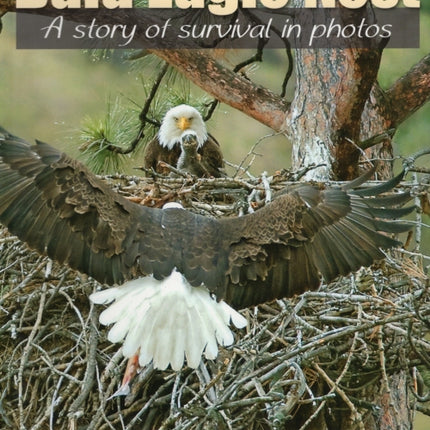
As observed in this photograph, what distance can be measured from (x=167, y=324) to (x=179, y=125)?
223cm

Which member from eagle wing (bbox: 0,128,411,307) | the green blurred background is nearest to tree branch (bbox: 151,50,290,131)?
eagle wing (bbox: 0,128,411,307)

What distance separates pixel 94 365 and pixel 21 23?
4357mm

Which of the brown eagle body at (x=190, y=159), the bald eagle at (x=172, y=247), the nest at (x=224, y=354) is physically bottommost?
the nest at (x=224, y=354)

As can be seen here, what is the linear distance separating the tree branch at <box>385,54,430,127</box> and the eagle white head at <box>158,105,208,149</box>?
3.58ft

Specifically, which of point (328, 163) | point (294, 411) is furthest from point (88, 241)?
point (328, 163)

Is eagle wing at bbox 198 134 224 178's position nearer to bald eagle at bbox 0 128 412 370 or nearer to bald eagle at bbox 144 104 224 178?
bald eagle at bbox 144 104 224 178

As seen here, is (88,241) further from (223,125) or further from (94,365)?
(223,125)

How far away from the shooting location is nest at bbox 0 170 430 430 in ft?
12.2

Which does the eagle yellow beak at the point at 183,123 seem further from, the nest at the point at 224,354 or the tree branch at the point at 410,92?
the nest at the point at 224,354

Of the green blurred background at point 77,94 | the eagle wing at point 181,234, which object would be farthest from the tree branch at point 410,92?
the green blurred background at point 77,94

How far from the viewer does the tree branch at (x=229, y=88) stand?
5223 millimetres

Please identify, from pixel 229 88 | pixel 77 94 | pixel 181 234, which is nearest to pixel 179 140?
pixel 229 88

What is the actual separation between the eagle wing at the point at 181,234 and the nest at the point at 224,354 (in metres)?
0.13

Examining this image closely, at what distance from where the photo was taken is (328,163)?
15.9 feet
